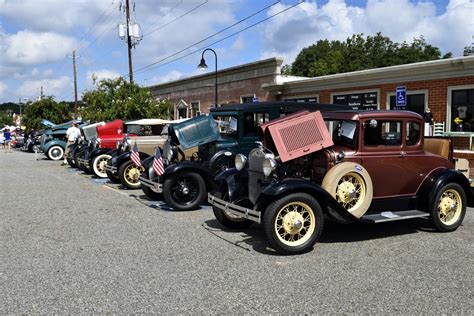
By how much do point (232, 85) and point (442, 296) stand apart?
75.2ft

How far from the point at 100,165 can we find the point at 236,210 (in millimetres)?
8670

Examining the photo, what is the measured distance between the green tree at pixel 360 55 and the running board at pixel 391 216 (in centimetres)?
4694

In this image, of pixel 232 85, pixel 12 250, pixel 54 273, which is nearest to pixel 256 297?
pixel 54 273

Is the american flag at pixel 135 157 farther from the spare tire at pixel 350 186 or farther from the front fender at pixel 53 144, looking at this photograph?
the front fender at pixel 53 144

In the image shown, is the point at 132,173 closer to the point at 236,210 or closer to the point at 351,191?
the point at 236,210

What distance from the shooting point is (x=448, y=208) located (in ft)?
21.0

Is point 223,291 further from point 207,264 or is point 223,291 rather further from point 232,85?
point 232,85

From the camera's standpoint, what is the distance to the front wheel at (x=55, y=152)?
67.9 feet

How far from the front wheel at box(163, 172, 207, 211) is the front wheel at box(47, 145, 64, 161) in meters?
14.3

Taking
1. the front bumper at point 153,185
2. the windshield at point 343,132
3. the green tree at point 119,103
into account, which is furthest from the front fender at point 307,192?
the green tree at point 119,103

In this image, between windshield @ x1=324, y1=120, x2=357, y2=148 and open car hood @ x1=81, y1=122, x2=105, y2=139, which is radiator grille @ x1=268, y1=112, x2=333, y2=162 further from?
open car hood @ x1=81, y1=122, x2=105, y2=139

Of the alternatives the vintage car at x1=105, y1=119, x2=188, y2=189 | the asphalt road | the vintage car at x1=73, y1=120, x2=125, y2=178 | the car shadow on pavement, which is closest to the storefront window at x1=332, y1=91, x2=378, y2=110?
the vintage car at x1=105, y1=119, x2=188, y2=189

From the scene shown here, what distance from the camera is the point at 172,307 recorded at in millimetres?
3848

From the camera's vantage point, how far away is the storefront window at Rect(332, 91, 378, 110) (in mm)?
17484
